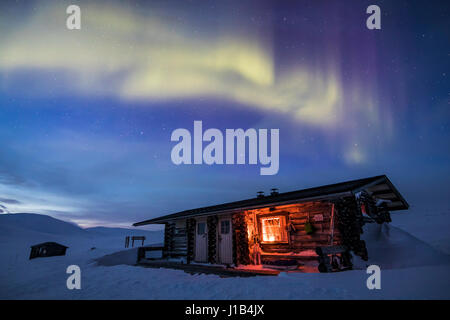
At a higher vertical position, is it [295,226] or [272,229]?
[295,226]

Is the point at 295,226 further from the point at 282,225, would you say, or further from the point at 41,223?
the point at 41,223

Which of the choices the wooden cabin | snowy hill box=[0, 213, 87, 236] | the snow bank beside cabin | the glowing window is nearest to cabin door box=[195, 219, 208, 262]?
the wooden cabin

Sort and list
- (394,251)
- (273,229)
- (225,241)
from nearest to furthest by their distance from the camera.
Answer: (394,251) → (273,229) → (225,241)

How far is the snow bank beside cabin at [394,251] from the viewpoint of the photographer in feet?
29.1

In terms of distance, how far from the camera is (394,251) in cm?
1020

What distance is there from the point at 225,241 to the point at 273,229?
9.82ft

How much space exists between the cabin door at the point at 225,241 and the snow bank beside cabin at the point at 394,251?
6.31 m

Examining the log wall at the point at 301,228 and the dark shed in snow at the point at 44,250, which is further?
the dark shed in snow at the point at 44,250

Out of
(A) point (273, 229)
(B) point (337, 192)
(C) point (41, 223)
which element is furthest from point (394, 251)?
(C) point (41, 223)

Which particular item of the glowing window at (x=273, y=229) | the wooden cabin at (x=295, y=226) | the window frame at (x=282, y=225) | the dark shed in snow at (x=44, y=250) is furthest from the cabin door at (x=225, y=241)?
the dark shed in snow at (x=44, y=250)

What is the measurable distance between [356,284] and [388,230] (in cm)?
715

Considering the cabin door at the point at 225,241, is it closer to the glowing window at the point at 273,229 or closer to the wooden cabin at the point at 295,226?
the wooden cabin at the point at 295,226

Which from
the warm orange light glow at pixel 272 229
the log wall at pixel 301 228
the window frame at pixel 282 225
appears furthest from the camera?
the warm orange light glow at pixel 272 229
